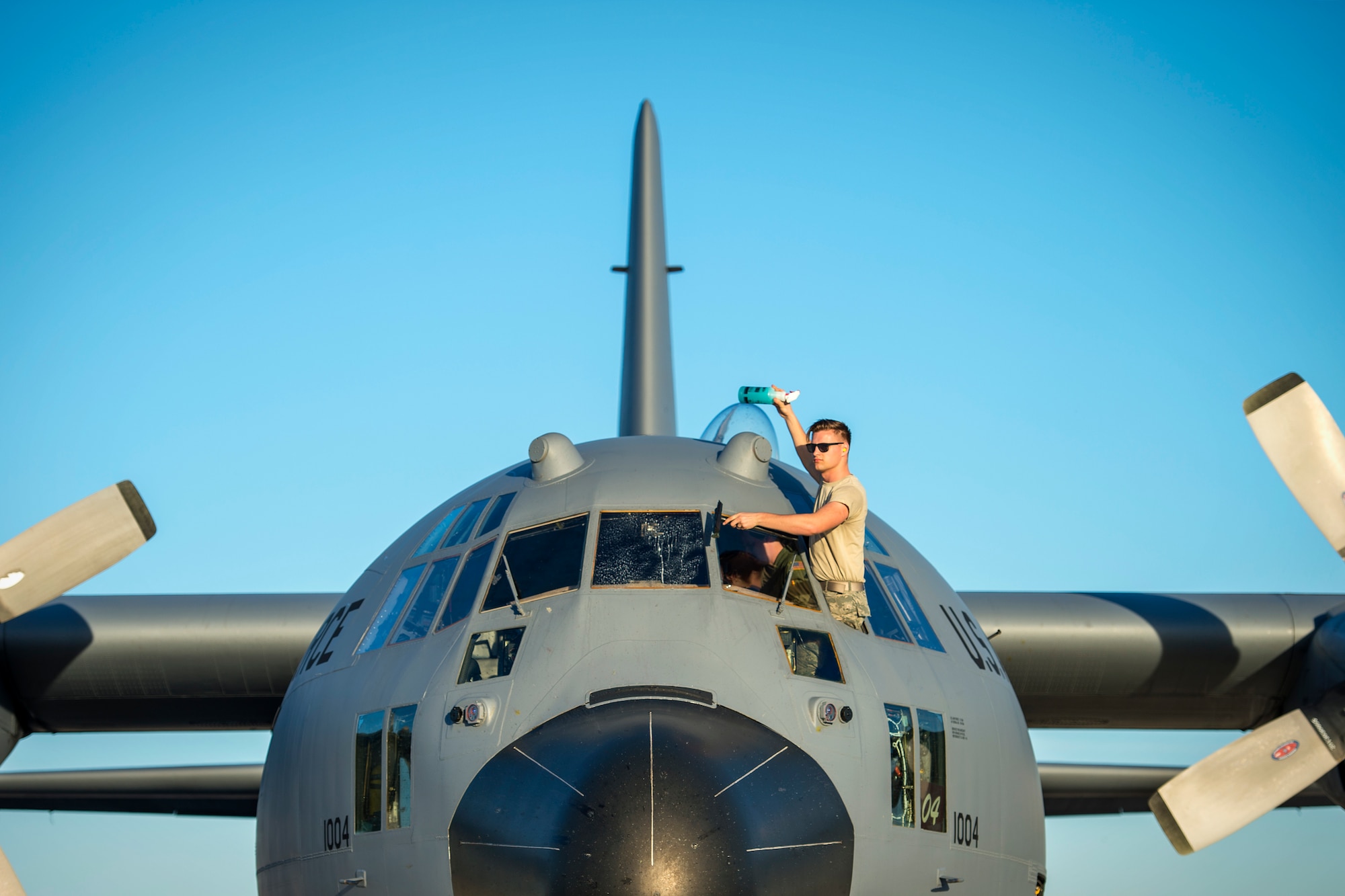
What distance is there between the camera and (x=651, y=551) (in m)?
6.30

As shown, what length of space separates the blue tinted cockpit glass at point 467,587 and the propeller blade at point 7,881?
122 inches

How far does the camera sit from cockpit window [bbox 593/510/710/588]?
240 inches

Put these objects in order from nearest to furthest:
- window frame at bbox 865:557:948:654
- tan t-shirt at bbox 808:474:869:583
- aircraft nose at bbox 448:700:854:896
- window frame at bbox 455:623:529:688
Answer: aircraft nose at bbox 448:700:854:896 < window frame at bbox 455:623:529:688 < tan t-shirt at bbox 808:474:869:583 < window frame at bbox 865:557:948:654

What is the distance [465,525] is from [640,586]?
1.46 meters

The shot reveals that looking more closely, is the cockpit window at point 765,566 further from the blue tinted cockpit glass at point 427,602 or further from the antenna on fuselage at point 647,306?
the antenna on fuselage at point 647,306

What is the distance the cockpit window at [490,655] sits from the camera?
5746mm

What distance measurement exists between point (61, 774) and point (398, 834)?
6.39 metres

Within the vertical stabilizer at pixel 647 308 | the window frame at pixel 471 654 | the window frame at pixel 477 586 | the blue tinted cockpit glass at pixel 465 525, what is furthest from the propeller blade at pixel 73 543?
the vertical stabilizer at pixel 647 308

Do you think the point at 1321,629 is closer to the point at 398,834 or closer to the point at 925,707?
the point at 925,707

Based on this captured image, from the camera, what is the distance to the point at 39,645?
1145 cm

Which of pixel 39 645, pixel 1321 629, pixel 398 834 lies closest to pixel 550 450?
pixel 398 834

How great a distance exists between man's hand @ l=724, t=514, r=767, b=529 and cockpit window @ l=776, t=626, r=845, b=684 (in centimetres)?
55

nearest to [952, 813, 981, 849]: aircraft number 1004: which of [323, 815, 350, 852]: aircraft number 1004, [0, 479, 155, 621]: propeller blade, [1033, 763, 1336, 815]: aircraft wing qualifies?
[323, 815, 350, 852]: aircraft number 1004

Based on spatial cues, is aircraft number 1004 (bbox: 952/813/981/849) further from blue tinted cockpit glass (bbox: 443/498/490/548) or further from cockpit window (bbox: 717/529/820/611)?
blue tinted cockpit glass (bbox: 443/498/490/548)
